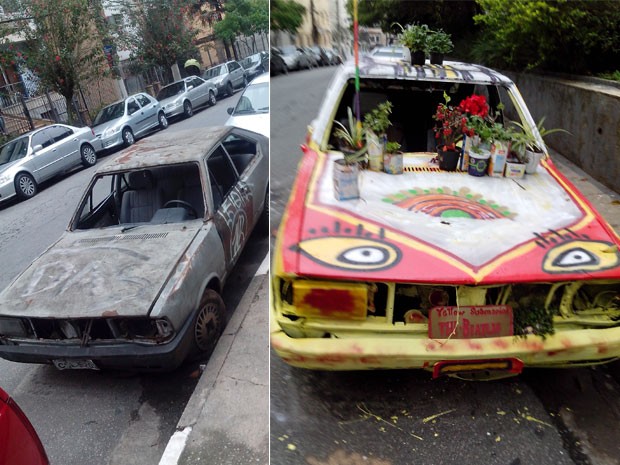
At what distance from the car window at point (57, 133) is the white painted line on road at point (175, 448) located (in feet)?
3.08

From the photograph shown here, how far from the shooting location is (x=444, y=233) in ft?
5.25

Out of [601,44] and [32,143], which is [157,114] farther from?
[601,44]

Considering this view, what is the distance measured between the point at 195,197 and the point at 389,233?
0.80 metres

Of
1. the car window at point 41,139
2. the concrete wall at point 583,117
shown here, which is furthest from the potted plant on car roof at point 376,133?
the concrete wall at point 583,117

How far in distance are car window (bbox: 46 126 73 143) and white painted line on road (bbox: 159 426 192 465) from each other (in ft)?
3.08

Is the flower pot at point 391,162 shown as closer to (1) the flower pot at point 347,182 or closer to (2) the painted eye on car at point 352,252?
(1) the flower pot at point 347,182

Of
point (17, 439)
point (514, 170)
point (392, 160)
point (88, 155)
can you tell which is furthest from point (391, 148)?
point (17, 439)

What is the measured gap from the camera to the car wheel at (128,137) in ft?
5.22

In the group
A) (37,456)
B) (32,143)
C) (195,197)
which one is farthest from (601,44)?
(37,456)

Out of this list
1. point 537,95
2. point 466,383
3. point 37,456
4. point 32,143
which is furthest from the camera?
point 537,95

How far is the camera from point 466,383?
174 cm

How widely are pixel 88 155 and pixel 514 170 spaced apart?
1.71 m

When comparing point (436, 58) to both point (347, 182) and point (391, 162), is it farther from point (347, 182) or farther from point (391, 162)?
point (347, 182)

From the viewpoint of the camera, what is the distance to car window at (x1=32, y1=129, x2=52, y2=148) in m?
1.42
